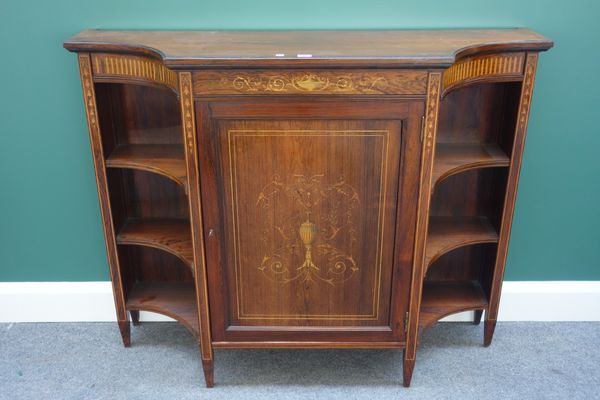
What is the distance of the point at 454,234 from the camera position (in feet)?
5.31

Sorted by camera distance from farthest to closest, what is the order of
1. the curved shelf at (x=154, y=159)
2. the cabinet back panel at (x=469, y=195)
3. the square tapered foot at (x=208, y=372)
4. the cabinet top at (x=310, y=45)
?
1. the cabinet back panel at (x=469, y=195)
2. the square tapered foot at (x=208, y=372)
3. the curved shelf at (x=154, y=159)
4. the cabinet top at (x=310, y=45)

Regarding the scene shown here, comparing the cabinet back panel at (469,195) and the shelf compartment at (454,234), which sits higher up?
the cabinet back panel at (469,195)

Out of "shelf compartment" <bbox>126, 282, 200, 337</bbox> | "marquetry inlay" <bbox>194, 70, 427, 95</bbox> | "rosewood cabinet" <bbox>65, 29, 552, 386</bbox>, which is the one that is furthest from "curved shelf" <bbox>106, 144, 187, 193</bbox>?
"shelf compartment" <bbox>126, 282, 200, 337</bbox>

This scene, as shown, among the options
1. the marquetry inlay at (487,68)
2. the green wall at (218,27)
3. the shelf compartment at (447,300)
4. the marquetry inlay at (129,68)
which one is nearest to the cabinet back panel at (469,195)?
the green wall at (218,27)

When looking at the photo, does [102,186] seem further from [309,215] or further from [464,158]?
[464,158]

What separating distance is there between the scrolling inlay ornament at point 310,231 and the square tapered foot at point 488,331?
20.0 inches

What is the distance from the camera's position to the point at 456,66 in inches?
52.1

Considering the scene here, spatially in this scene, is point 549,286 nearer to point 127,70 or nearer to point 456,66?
point 456,66

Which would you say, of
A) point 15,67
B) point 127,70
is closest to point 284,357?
point 127,70

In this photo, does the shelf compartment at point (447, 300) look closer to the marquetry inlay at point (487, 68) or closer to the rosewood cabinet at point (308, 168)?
the rosewood cabinet at point (308, 168)

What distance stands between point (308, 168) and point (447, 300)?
64cm

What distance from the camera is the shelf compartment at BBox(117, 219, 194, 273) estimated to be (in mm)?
1561

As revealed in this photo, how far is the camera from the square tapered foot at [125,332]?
5.63ft

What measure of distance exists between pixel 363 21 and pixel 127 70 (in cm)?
58
